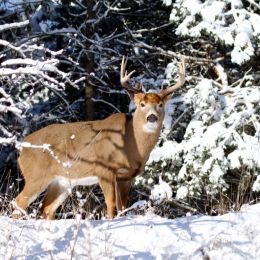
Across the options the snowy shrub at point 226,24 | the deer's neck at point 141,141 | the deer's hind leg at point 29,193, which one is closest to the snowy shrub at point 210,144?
the snowy shrub at point 226,24

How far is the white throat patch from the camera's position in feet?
28.9

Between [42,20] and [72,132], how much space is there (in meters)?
6.44

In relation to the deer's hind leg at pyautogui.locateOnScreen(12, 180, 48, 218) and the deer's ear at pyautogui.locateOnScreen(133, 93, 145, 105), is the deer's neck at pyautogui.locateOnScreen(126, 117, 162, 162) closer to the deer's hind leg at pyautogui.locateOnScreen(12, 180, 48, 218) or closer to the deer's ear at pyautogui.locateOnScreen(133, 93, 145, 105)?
the deer's ear at pyautogui.locateOnScreen(133, 93, 145, 105)

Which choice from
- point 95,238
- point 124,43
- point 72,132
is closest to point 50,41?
point 124,43

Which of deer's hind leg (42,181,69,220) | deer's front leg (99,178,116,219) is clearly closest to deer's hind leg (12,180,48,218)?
deer's hind leg (42,181,69,220)

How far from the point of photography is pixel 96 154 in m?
8.95

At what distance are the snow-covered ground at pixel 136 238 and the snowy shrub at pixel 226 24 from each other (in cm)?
644

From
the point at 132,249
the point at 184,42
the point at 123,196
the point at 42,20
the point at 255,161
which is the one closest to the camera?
the point at 132,249

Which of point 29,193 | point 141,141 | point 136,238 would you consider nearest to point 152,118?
point 141,141

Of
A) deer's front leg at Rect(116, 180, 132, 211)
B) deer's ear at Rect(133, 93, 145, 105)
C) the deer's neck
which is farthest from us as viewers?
deer's ear at Rect(133, 93, 145, 105)

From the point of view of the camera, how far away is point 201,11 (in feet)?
39.5

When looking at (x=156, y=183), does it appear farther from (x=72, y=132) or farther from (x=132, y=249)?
(x=132, y=249)

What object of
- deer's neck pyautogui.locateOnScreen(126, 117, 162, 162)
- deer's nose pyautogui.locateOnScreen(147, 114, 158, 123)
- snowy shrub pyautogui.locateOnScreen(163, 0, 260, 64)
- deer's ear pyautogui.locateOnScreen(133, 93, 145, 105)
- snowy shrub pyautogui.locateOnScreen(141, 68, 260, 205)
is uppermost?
snowy shrub pyautogui.locateOnScreen(163, 0, 260, 64)

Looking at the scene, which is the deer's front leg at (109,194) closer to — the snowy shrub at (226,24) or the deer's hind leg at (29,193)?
the deer's hind leg at (29,193)
